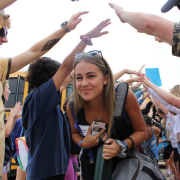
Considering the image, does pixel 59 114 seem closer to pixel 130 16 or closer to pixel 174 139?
pixel 130 16

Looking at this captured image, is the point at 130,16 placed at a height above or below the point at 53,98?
above

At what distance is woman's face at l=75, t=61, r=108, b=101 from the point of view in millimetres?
1578

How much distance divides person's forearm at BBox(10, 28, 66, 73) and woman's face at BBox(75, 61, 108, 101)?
42 centimetres

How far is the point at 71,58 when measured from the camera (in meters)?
1.83

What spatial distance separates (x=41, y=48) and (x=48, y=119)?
766mm

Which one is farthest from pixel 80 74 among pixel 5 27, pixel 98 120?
pixel 5 27

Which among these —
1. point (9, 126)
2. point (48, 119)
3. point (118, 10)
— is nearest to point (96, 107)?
point (48, 119)

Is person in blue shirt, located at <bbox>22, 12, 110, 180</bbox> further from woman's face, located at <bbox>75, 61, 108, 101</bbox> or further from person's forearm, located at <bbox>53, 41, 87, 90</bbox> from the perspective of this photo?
woman's face, located at <bbox>75, 61, 108, 101</bbox>

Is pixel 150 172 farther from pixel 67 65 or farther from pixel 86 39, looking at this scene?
pixel 86 39

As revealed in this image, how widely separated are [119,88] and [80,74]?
0.40m

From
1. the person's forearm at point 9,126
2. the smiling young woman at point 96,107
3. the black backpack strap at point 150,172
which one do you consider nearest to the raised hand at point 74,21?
the smiling young woman at point 96,107

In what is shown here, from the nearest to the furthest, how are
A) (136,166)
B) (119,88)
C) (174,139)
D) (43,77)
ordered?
1. (136,166)
2. (119,88)
3. (43,77)
4. (174,139)

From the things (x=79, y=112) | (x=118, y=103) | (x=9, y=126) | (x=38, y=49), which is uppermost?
(x=38, y=49)

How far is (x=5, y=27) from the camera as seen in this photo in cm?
182
